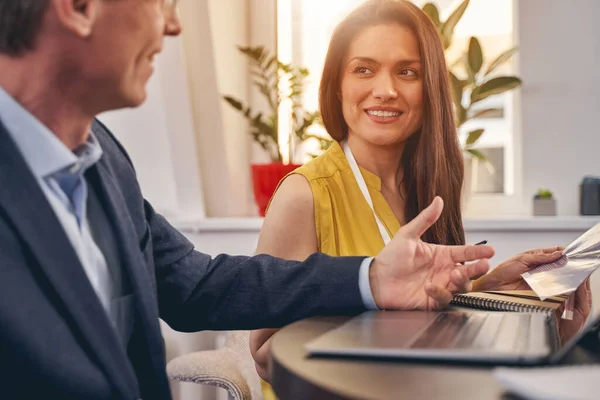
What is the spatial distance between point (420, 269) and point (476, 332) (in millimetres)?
283

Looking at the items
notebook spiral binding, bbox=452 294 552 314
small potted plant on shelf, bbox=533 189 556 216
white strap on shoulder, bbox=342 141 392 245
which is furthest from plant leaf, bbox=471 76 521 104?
notebook spiral binding, bbox=452 294 552 314

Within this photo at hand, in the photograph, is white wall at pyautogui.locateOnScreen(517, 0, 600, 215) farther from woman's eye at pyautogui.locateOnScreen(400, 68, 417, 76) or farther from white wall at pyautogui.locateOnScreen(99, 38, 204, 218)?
white wall at pyautogui.locateOnScreen(99, 38, 204, 218)

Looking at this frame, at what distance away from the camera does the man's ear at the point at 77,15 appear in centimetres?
92

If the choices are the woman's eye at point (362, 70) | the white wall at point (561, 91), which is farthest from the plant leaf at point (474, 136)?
the woman's eye at point (362, 70)

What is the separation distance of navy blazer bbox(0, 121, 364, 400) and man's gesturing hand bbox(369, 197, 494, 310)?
54mm

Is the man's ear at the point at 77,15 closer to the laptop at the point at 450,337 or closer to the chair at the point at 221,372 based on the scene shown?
the laptop at the point at 450,337

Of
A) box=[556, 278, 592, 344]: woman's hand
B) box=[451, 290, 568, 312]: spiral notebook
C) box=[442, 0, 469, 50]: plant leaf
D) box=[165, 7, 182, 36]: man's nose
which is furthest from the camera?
box=[442, 0, 469, 50]: plant leaf

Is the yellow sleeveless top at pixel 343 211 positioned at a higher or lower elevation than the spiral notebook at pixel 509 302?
higher

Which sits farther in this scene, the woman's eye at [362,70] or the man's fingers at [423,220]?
the woman's eye at [362,70]

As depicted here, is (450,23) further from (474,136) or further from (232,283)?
(232,283)

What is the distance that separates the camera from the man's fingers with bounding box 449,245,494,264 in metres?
1.23

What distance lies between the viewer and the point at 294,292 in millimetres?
1269

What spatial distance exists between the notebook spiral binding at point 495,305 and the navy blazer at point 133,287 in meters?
0.27

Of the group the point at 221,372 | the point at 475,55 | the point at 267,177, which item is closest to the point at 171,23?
the point at 221,372
